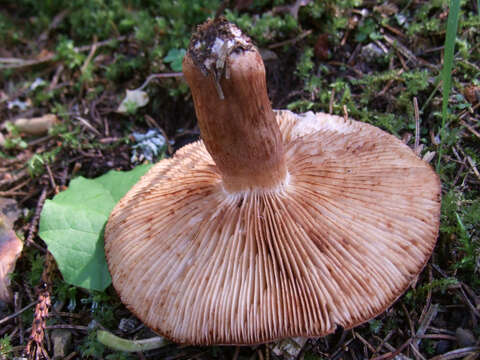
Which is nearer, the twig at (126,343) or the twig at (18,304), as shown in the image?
the twig at (126,343)

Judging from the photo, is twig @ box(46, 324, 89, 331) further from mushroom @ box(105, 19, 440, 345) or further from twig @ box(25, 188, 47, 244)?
twig @ box(25, 188, 47, 244)

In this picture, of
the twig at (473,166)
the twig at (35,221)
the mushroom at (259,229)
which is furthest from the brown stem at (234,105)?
the twig at (35,221)

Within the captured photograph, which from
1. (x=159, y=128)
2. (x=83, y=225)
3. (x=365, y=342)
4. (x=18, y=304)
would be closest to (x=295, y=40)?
(x=159, y=128)

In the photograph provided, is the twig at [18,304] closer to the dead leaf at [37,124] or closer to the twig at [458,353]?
the dead leaf at [37,124]

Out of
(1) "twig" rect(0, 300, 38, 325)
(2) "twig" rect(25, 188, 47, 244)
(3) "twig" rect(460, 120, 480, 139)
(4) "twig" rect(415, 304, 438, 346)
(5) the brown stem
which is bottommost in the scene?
(4) "twig" rect(415, 304, 438, 346)

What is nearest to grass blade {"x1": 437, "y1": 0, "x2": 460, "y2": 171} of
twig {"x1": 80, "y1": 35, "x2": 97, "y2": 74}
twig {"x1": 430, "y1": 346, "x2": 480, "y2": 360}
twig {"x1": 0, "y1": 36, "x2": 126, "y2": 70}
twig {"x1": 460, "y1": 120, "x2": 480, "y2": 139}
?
twig {"x1": 460, "y1": 120, "x2": 480, "y2": 139}

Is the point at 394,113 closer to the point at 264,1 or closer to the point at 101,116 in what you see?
the point at 264,1
